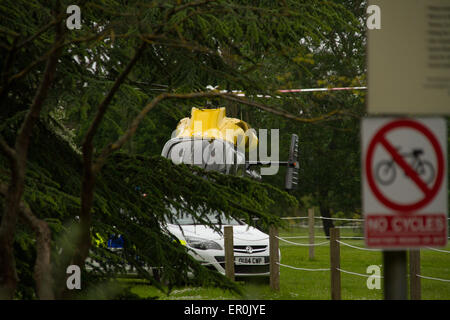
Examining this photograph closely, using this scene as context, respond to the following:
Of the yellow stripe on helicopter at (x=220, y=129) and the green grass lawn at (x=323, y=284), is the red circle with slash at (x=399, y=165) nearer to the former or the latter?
the green grass lawn at (x=323, y=284)

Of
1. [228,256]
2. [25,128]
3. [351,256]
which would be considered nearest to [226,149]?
[228,256]

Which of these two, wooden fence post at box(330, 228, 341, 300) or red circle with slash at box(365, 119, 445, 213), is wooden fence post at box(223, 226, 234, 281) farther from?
red circle with slash at box(365, 119, 445, 213)

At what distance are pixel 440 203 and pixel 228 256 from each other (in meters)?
11.2

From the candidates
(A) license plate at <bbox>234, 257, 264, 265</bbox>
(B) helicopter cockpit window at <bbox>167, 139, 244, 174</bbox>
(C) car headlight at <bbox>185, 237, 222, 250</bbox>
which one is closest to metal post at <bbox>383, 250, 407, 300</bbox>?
(C) car headlight at <bbox>185, 237, 222, 250</bbox>

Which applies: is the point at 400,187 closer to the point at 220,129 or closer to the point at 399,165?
the point at 399,165

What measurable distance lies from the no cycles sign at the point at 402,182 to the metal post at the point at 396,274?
0.14ft

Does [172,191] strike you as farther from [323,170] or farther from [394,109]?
[323,170]

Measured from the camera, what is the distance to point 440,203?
9.37 ft


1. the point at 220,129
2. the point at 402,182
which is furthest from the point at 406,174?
the point at 220,129

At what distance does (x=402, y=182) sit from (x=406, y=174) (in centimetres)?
3

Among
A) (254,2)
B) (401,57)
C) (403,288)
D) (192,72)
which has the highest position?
(254,2)

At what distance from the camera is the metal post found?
112 inches

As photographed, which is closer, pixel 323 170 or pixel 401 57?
pixel 401 57

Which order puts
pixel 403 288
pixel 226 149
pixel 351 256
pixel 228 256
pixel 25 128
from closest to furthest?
1. pixel 403 288
2. pixel 25 128
3. pixel 228 256
4. pixel 226 149
5. pixel 351 256
